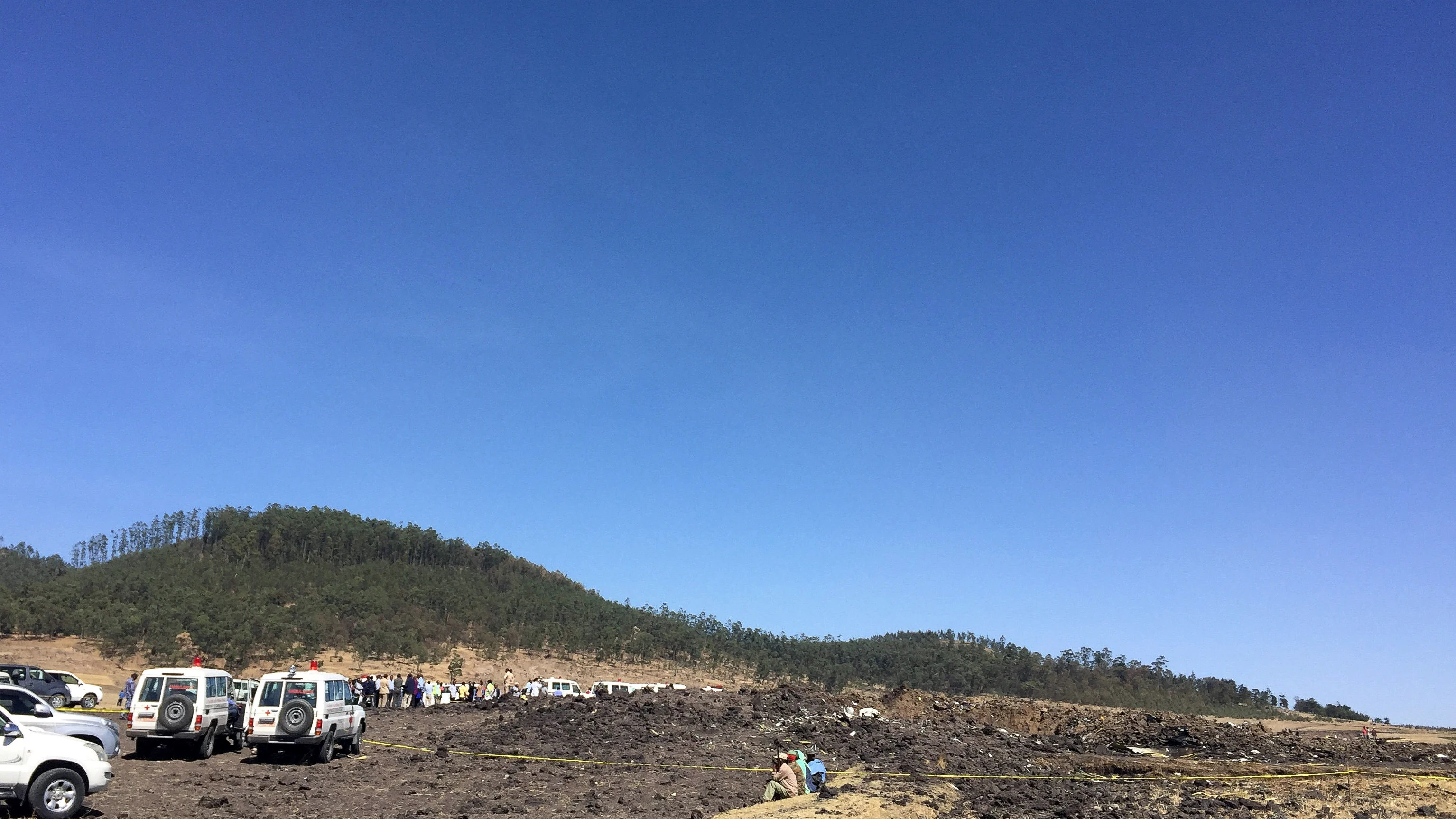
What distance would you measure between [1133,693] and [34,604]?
122119mm

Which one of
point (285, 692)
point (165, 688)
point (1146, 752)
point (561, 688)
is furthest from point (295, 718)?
point (1146, 752)

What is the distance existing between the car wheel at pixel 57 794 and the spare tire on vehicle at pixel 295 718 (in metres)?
9.24

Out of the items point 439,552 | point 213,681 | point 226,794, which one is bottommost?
point 226,794

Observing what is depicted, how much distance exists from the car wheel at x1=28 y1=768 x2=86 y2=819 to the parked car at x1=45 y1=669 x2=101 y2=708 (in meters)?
28.2

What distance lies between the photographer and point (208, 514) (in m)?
127

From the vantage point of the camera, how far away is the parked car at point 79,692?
129 ft

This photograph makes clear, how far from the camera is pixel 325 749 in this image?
25.7m

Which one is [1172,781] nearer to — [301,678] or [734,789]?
[734,789]

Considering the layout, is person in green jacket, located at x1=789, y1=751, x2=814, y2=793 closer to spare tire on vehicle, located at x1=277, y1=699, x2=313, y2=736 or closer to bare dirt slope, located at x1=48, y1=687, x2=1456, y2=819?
bare dirt slope, located at x1=48, y1=687, x2=1456, y2=819

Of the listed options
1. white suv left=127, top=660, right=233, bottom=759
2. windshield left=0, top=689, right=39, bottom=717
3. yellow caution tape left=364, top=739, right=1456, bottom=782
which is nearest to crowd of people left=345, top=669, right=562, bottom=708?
yellow caution tape left=364, top=739, right=1456, bottom=782

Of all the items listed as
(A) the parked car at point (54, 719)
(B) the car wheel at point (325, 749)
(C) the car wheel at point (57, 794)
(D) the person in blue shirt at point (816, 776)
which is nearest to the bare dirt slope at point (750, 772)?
(B) the car wheel at point (325, 749)

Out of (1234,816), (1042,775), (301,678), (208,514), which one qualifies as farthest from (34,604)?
(1234,816)

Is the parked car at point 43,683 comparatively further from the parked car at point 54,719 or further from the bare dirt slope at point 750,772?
the parked car at point 54,719

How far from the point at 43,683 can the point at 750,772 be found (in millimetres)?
30389
